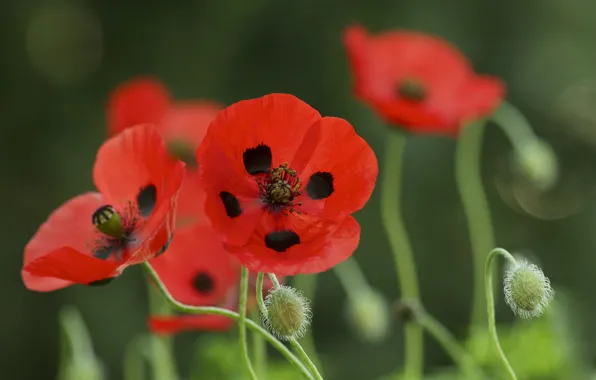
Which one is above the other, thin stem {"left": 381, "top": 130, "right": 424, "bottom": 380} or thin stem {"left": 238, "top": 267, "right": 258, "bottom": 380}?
thin stem {"left": 238, "top": 267, "right": 258, "bottom": 380}

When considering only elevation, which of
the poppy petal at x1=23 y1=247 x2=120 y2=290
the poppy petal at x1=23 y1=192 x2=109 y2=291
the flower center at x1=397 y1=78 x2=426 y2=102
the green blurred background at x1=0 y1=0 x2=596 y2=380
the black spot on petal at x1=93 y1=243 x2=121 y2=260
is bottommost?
the green blurred background at x1=0 y1=0 x2=596 y2=380

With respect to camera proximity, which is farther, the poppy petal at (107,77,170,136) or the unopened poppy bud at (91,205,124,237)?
the poppy petal at (107,77,170,136)

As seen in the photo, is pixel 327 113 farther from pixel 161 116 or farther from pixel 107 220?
pixel 107 220

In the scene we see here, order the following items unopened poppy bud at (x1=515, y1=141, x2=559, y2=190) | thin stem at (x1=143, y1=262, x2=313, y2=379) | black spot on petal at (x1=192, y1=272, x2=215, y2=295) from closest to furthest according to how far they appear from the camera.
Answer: thin stem at (x1=143, y1=262, x2=313, y2=379) < black spot on petal at (x1=192, y1=272, x2=215, y2=295) < unopened poppy bud at (x1=515, y1=141, x2=559, y2=190)

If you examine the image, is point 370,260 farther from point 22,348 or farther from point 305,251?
point 305,251

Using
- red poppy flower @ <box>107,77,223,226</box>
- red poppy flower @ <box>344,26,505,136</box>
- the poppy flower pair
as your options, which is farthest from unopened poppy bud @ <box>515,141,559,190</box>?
the poppy flower pair

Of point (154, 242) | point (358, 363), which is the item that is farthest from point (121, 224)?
point (358, 363)

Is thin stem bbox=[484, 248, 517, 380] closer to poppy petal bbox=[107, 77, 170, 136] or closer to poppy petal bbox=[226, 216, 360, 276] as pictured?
poppy petal bbox=[226, 216, 360, 276]
